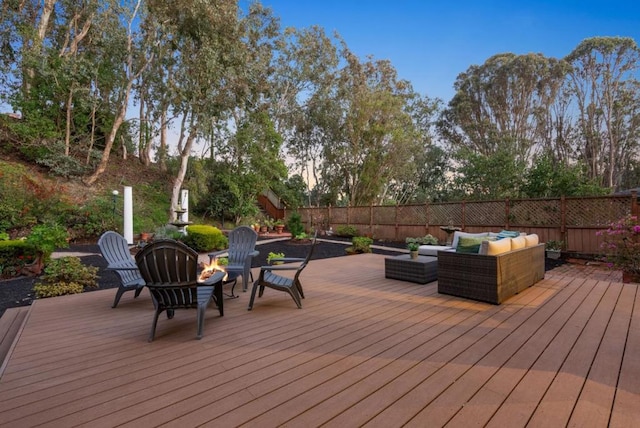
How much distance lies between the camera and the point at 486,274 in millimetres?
3404

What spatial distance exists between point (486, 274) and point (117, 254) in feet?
14.7

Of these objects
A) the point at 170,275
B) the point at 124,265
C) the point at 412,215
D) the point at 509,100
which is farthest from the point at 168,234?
the point at 509,100

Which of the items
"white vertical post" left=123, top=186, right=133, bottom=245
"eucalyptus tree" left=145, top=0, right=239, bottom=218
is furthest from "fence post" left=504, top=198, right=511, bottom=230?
"eucalyptus tree" left=145, top=0, right=239, bottom=218

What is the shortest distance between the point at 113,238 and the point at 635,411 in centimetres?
491

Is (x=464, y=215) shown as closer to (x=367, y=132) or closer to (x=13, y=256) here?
(x=367, y=132)

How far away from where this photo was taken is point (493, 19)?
34.6 ft

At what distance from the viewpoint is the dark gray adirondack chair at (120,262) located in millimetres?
3416

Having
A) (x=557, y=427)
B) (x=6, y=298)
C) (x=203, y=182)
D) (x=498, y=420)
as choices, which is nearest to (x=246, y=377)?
(x=498, y=420)

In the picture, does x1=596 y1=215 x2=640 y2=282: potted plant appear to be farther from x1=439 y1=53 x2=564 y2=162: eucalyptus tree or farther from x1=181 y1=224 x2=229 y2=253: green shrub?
x1=439 y1=53 x2=564 y2=162: eucalyptus tree

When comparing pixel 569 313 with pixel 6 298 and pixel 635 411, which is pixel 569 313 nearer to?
pixel 635 411

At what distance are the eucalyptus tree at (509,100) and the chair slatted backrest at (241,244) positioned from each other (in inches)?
676

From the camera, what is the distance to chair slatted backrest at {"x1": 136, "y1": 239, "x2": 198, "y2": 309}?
251 centimetres

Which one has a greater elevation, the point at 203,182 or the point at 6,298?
Answer: the point at 203,182

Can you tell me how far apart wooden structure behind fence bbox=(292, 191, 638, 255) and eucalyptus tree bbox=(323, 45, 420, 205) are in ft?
15.5
